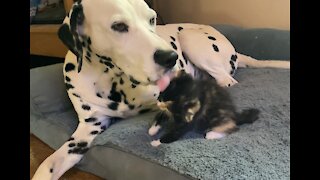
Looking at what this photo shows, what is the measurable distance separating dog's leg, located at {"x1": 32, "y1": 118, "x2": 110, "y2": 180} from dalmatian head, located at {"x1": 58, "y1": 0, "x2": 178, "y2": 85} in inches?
13.7

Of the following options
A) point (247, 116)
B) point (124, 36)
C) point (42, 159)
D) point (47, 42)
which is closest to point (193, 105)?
point (247, 116)

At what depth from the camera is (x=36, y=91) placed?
2.03 metres

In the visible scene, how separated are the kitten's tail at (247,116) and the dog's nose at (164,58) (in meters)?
0.38

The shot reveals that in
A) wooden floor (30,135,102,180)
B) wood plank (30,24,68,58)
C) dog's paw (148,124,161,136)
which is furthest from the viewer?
wood plank (30,24,68,58)

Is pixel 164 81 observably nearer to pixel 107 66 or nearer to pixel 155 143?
pixel 155 143

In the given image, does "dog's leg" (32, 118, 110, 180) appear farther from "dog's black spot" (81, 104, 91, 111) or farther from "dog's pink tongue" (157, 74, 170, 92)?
"dog's pink tongue" (157, 74, 170, 92)

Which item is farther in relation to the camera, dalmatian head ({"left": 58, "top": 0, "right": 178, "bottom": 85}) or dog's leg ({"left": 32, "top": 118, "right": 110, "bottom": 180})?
dog's leg ({"left": 32, "top": 118, "right": 110, "bottom": 180})

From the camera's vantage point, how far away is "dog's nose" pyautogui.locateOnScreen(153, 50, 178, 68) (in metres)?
1.44

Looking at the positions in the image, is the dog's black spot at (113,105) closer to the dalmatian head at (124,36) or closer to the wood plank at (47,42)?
the dalmatian head at (124,36)

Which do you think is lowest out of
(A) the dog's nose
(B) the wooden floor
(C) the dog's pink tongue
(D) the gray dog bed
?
(B) the wooden floor

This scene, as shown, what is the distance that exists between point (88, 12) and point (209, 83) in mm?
543

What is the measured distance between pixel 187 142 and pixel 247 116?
0.29m

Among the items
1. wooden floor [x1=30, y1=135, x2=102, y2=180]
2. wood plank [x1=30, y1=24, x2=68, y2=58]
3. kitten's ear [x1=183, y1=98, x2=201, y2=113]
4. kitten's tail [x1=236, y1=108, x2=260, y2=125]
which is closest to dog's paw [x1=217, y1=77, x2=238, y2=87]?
kitten's tail [x1=236, y1=108, x2=260, y2=125]
